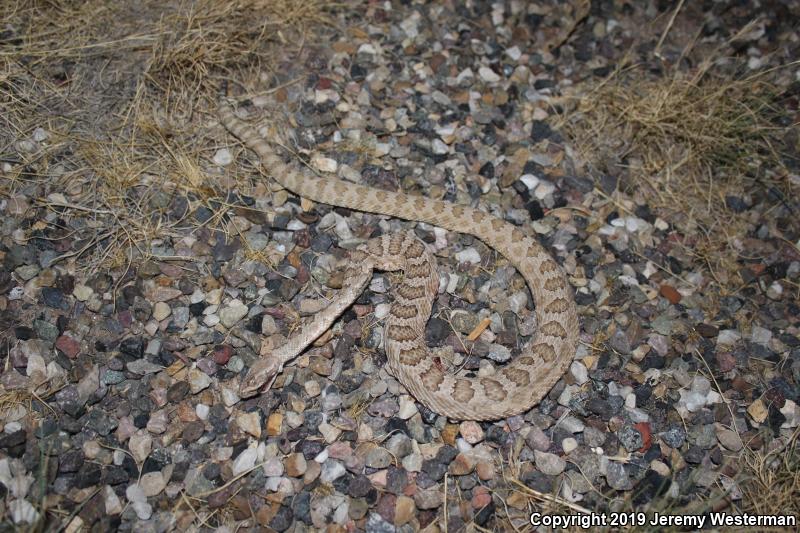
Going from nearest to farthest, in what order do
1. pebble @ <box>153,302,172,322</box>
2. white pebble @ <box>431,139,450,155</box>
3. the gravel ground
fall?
the gravel ground < pebble @ <box>153,302,172,322</box> < white pebble @ <box>431,139,450,155</box>

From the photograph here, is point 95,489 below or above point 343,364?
below

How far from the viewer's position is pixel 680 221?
7.36m

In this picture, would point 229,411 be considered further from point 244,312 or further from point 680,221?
point 680,221

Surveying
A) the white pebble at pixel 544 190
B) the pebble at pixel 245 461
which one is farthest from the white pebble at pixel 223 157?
the white pebble at pixel 544 190

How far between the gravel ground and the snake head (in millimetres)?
137

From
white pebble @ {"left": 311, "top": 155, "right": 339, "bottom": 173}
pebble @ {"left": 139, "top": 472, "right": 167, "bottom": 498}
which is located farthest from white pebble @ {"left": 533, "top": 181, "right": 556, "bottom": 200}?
pebble @ {"left": 139, "top": 472, "right": 167, "bottom": 498}

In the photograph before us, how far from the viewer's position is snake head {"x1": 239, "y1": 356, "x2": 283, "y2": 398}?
561 cm

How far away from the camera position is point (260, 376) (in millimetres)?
5641

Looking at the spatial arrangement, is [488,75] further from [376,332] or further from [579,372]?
[579,372]

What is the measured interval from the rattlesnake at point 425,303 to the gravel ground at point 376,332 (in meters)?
0.18

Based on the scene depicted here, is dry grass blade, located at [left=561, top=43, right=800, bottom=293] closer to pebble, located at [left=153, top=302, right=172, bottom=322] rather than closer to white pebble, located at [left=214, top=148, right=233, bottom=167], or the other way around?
white pebble, located at [left=214, top=148, right=233, bottom=167]

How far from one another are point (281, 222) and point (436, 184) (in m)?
1.90

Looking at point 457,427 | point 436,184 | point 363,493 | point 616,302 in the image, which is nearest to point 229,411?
point 363,493

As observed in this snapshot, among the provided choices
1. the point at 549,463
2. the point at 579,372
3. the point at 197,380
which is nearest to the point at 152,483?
the point at 197,380
